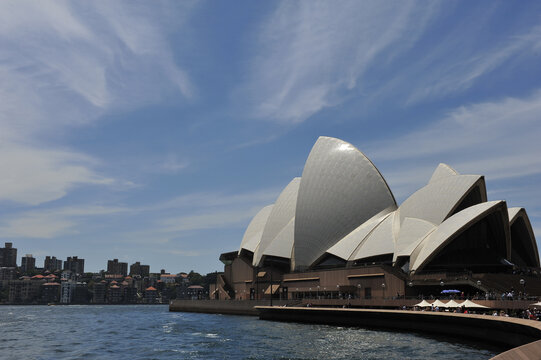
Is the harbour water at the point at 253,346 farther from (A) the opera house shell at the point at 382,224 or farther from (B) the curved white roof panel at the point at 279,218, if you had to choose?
(B) the curved white roof panel at the point at 279,218

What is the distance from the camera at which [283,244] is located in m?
74.5

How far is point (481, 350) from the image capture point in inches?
1029

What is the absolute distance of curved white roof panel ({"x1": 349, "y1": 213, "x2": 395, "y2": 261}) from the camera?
5675 cm

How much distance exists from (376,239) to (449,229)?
1051 centimetres

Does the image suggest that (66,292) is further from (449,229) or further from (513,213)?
(449,229)

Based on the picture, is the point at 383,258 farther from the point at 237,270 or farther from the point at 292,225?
the point at 237,270

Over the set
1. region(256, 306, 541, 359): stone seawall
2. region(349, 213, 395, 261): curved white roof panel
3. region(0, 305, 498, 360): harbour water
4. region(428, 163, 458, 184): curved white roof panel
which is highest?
region(428, 163, 458, 184): curved white roof panel

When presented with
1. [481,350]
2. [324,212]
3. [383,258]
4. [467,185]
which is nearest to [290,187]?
[324,212]

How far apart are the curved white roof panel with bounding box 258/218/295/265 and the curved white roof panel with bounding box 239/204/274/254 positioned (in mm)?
6620

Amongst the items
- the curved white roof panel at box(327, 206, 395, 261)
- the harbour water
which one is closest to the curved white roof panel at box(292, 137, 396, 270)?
the curved white roof panel at box(327, 206, 395, 261)

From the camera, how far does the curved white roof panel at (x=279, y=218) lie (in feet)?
255

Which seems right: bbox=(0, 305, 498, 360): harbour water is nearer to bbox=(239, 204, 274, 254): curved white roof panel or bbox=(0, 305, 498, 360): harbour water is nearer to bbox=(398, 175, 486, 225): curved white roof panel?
bbox=(398, 175, 486, 225): curved white roof panel

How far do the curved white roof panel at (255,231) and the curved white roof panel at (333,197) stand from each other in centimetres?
A: 1508

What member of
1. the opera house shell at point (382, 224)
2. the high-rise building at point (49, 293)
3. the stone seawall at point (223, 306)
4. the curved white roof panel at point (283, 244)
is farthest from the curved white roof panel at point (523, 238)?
the high-rise building at point (49, 293)
